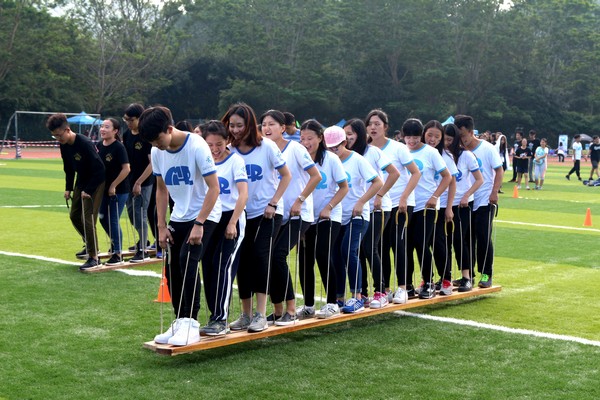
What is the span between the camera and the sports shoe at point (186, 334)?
620 centimetres

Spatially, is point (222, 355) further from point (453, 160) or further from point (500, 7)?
point (500, 7)

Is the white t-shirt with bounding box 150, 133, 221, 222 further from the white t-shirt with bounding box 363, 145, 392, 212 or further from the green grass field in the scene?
the white t-shirt with bounding box 363, 145, 392, 212

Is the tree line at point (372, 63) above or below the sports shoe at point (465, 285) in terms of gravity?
above

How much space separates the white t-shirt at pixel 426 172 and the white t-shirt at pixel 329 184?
4.06ft

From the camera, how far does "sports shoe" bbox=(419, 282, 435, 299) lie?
→ 8.67 meters

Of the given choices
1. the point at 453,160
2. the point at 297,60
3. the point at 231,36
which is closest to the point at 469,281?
the point at 453,160

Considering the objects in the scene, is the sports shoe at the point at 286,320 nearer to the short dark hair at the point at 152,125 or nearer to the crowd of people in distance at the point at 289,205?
the crowd of people in distance at the point at 289,205

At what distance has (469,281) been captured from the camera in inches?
367

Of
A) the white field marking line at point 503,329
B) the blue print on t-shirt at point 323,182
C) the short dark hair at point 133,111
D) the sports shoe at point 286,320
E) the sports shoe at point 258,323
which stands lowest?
the white field marking line at point 503,329

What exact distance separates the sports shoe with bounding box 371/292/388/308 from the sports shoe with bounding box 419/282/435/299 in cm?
62

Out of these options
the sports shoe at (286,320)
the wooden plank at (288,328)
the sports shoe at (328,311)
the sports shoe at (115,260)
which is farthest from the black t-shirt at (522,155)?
the sports shoe at (286,320)

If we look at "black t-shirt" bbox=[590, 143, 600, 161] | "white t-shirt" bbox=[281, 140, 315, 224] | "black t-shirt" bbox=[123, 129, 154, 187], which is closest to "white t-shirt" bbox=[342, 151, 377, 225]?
"white t-shirt" bbox=[281, 140, 315, 224]

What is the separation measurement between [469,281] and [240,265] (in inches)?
132

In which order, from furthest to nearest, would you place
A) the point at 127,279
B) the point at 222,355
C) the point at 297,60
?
1. the point at 297,60
2. the point at 127,279
3. the point at 222,355
